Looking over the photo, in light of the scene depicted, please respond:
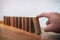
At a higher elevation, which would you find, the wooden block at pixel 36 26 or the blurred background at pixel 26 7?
the blurred background at pixel 26 7

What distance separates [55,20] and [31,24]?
0.72ft

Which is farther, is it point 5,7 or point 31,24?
point 5,7

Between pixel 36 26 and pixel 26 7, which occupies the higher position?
pixel 26 7

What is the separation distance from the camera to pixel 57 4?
2.73 m

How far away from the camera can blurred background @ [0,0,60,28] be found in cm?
235

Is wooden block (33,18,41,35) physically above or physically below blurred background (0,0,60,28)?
below

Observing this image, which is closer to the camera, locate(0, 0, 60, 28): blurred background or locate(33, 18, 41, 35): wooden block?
locate(33, 18, 41, 35): wooden block

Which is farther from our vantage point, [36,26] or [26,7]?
[26,7]

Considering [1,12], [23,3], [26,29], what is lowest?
[26,29]

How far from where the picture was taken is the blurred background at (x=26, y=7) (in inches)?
92.7

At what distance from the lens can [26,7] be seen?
249 centimetres

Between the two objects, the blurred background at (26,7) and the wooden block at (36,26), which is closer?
the wooden block at (36,26)

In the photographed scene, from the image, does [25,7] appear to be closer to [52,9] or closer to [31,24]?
[52,9]

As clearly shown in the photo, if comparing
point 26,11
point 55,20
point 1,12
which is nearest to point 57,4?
point 26,11
